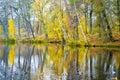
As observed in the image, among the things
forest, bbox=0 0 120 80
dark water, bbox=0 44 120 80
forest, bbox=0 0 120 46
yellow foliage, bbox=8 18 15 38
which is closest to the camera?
dark water, bbox=0 44 120 80

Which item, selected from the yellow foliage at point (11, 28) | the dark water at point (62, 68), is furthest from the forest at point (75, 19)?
the dark water at point (62, 68)

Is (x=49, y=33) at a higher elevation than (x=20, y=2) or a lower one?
lower

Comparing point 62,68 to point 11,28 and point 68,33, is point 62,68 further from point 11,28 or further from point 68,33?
point 11,28

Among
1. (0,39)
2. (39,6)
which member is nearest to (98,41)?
(39,6)

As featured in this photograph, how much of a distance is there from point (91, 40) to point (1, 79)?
3007cm

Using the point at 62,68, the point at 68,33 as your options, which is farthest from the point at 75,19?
the point at 62,68

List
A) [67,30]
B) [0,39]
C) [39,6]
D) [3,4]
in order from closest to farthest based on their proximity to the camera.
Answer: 1. [67,30]
2. [39,6]
3. [0,39]
4. [3,4]

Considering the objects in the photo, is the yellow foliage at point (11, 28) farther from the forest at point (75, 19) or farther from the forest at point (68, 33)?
the forest at point (75, 19)

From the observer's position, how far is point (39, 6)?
54.5m

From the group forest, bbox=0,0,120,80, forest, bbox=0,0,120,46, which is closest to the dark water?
forest, bbox=0,0,120,80

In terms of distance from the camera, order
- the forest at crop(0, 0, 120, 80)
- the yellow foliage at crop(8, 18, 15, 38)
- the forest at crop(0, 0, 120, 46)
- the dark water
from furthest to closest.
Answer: the yellow foliage at crop(8, 18, 15, 38) → the forest at crop(0, 0, 120, 46) → the forest at crop(0, 0, 120, 80) → the dark water

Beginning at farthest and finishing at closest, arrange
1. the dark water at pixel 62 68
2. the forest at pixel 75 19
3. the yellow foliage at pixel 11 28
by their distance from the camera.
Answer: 1. the yellow foliage at pixel 11 28
2. the forest at pixel 75 19
3. the dark water at pixel 62 68

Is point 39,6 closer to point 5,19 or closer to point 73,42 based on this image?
point 73,42

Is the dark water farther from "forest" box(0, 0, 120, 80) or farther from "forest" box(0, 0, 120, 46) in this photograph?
"forest" box(0, 0, 120, 46)
